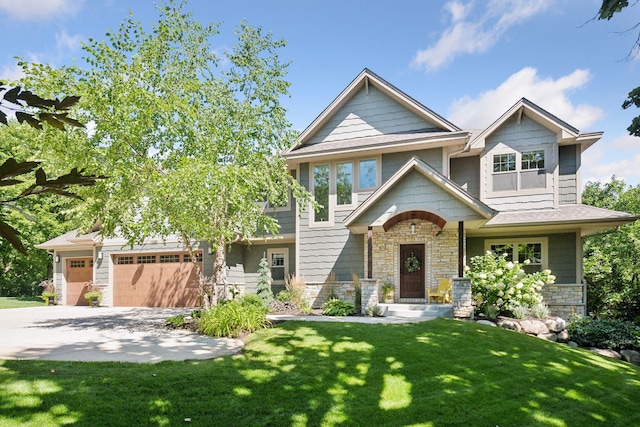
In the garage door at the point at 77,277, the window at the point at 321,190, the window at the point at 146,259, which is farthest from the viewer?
the garage door at the point at 77,277

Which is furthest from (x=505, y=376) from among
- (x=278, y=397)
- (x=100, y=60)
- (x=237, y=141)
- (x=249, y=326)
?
(x=100, y=60)

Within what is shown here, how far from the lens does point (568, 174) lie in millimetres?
13070

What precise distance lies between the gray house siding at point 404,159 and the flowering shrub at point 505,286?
3.82 meters

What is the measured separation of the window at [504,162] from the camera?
13.6 metres

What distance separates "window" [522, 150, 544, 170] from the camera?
13.3 m

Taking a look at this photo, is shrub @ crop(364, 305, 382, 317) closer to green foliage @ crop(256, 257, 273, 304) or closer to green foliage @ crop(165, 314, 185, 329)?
green foliage @ crop(256, 257, 273, 304)

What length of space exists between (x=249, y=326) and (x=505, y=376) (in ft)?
18.0

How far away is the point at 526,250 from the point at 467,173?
11.0ft

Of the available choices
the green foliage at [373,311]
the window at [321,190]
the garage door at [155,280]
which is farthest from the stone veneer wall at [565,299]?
the garage door at [155,280]

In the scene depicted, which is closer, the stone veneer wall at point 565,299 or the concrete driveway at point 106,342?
the concrete driveway at point 106,342

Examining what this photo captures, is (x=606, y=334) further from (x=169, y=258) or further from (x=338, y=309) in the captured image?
(x=169, y=258)

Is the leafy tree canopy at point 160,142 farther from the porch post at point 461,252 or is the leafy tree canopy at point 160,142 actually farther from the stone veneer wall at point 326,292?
the porch post at point 461,252

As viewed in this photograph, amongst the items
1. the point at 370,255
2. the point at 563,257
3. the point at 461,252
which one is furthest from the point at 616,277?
the point at 370,255

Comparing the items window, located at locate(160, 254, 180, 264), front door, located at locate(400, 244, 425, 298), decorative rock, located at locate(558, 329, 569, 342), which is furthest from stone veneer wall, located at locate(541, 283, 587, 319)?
window, located at locate(160, 254, 180, 264)
